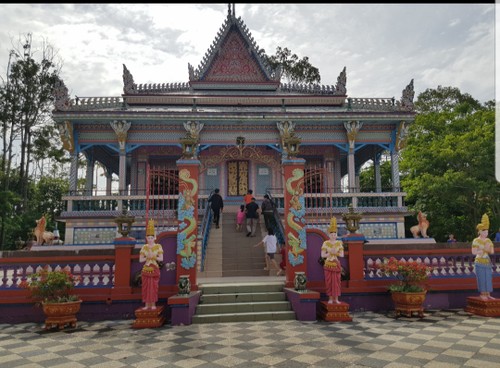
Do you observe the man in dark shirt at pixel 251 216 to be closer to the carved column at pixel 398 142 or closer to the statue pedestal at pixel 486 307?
the statue pedestal at pixel 486 307

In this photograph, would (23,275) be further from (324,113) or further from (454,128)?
(454,128)

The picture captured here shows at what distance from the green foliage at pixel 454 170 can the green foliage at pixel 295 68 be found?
12.4 metres

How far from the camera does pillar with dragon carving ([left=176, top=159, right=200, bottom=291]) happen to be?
921 centimetres

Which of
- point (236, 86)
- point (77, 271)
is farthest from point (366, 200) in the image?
point (77, 271)

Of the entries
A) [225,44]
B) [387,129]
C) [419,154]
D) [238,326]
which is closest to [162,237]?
[238,326]

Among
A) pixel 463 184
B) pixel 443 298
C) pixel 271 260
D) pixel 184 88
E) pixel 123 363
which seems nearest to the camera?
pixel 123 363

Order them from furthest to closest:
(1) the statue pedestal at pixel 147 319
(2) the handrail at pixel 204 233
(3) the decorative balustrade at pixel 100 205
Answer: (3) the decorative balustrade at pixel 100 205 < (2) the handrail at pixel 204 233 < (1) the statue pedestal at pixel 147 319

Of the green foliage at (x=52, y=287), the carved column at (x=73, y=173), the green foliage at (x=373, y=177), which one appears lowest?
the green foliage at (x=52, y=287)

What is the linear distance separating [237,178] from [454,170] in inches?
499

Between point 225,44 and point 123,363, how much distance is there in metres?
21.1

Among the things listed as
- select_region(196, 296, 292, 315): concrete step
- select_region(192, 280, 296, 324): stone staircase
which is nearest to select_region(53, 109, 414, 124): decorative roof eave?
select_region(192, 280, 296, 324): stone staircase

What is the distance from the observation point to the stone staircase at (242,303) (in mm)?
8578

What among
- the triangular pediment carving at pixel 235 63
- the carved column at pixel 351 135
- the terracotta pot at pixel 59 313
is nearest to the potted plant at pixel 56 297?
the terracotta pot at pixel 59 313

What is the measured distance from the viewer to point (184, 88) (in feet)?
74.9
